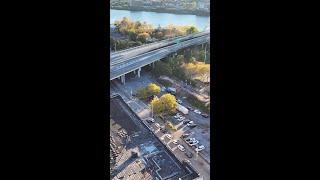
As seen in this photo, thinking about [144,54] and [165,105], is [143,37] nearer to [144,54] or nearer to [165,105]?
[144,54]

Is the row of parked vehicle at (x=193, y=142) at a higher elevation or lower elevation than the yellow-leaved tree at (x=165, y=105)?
lower

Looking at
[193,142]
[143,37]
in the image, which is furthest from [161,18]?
[193,142]

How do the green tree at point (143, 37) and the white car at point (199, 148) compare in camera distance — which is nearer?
the white car at point (199, 148)

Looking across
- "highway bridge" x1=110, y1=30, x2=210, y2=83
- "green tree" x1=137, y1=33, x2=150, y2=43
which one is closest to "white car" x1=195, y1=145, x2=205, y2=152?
"highway bridge" x1=110, y1=30, x2=210, y2=83

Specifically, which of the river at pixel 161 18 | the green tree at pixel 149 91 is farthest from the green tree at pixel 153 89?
the river at pixel 161 18

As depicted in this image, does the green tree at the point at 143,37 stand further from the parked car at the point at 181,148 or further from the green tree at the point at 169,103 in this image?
the parked car at the point at 181,148

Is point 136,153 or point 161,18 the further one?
point 161,18

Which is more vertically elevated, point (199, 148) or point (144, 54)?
point (144, 54)

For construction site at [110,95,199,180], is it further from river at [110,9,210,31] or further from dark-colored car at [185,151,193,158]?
river at [110,9,210,31]
